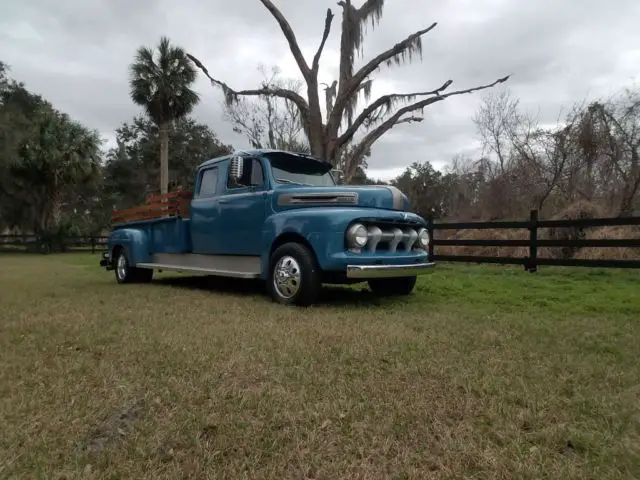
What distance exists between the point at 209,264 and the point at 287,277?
205 centimetres

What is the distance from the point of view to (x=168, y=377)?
10.4ft

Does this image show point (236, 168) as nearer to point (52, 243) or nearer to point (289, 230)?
point (289, 230)

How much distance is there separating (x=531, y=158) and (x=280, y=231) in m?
15.2

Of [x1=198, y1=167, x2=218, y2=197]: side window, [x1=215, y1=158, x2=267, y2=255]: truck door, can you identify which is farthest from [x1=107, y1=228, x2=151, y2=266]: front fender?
[x1=215, y1=158, x2=267, y2=255]: truck door

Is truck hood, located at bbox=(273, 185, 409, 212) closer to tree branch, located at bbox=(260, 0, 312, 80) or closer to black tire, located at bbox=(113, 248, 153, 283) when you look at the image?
black tire, located at bbox=(113, 248, 153, 283)

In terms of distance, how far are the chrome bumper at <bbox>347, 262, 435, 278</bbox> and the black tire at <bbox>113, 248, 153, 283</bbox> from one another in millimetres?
5409

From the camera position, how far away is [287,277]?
6.04m

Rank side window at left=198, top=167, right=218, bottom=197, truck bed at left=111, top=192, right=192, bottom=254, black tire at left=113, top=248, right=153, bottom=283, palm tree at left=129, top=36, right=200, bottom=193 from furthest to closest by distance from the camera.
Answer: palm tree at left=129, top=36, right=200, bottom=193, black tire at left=113, top=248, right=153, bottom=283, truck bed at left=111, top=192, right=192, bottom=254, side window at left=198, top=167, right=218, bottom=197

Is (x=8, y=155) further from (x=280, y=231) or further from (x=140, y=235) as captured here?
(x=280, y=231)

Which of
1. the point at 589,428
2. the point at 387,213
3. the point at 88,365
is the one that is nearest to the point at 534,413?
the point at 589,428

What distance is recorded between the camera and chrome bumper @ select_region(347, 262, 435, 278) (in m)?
5.50

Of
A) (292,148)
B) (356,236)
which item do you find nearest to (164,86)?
(292,148)

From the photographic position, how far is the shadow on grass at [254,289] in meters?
6.61

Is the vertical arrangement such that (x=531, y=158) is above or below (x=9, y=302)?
above
